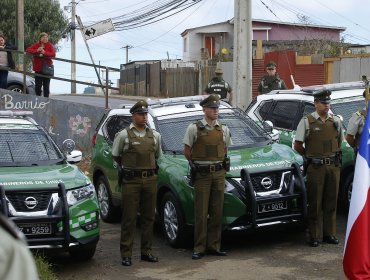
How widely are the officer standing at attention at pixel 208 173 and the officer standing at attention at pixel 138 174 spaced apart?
0.46m

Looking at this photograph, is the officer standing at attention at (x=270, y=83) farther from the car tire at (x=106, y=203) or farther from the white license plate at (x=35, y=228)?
the white license plate at (x=35, y=228)

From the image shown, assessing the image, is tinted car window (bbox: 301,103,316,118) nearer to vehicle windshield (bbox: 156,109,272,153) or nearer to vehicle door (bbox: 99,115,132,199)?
vehicle windshield (bbox: 156,109,272,153)

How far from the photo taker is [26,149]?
28.6ft

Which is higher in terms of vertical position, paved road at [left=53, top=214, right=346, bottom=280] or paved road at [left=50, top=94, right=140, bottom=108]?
paved road at [left=50, top=94, right=140, bottom=108]

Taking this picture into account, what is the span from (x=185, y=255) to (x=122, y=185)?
114 centimetres

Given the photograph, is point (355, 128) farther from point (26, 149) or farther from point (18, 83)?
point (18, 83)

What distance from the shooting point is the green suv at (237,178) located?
821 cm

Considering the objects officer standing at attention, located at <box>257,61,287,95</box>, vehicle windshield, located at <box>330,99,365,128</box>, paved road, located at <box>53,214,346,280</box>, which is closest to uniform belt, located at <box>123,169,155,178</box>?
paved road, located at <box>53,214,346,280</box>

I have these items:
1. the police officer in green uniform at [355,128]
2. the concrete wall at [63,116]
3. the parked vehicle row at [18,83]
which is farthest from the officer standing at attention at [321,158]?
the parked vehicle row at [18,83]

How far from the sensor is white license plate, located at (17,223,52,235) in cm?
726

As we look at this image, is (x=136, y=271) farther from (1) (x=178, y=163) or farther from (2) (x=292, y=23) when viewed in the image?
(2) (x=292, y=23)

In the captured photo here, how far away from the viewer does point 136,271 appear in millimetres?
7852

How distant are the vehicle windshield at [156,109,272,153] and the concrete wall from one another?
7.37m

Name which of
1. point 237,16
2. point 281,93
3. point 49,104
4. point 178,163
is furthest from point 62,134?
point 178,163
